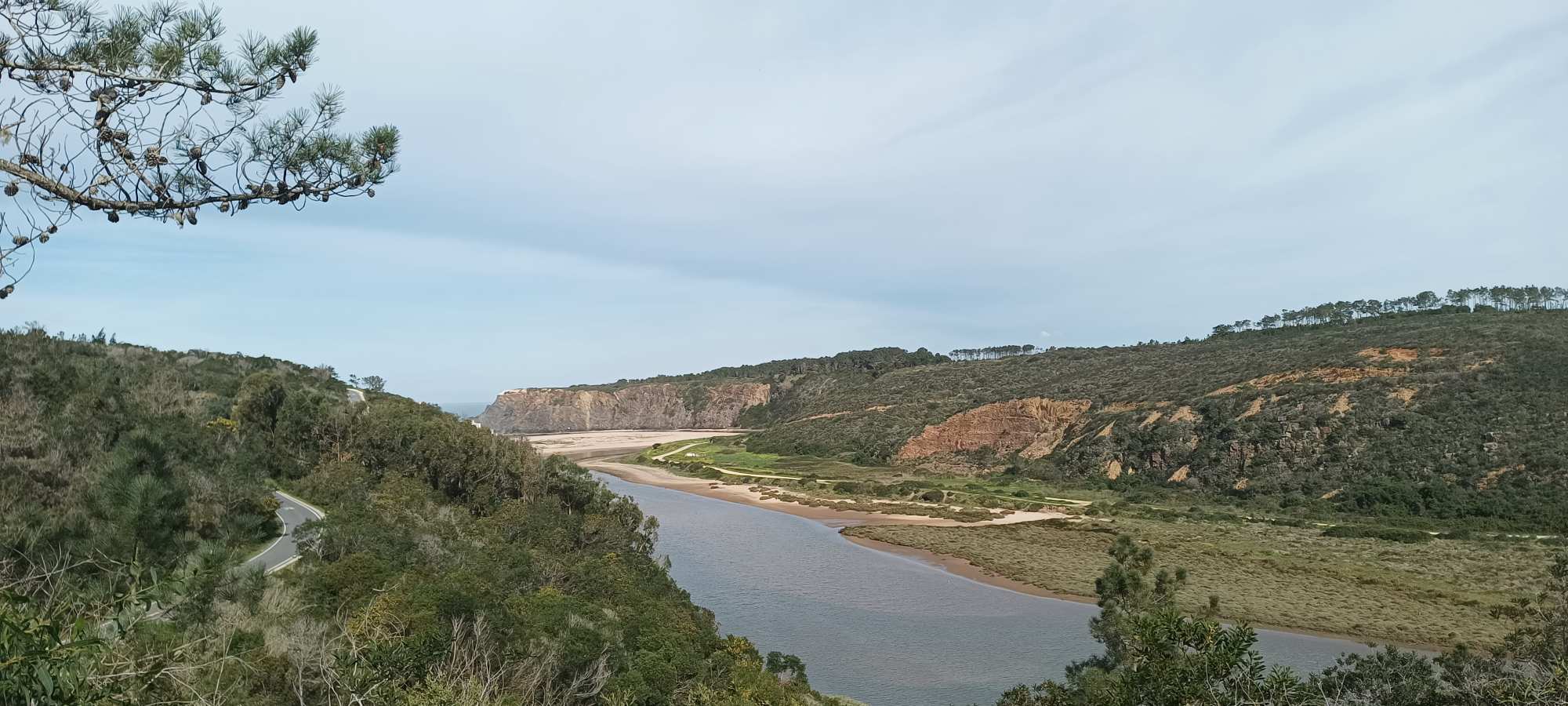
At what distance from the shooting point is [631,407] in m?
163

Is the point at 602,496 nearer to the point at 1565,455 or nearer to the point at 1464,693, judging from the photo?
the point at 1464,693

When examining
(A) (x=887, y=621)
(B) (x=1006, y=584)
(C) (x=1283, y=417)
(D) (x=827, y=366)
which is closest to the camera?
(A) (x=887, y=621)

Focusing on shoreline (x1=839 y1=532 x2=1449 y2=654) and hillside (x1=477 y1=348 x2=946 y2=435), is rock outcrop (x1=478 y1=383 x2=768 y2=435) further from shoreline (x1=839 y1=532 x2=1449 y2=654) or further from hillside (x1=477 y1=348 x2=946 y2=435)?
shoreline (x1=839 y1=532 x2=1449 y2=654)

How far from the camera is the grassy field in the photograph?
92.6ft

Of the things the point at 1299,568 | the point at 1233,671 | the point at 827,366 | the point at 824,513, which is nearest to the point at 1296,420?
the point at 1299,568

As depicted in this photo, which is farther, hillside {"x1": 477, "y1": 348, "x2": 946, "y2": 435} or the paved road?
hillside {"x1": 477, "y1": 348, "x2": 946, "y2": 435}

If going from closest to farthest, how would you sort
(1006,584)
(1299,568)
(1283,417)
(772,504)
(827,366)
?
(1299,568)
(1006,584)
(1283,417)
(772,504)
(827,366)

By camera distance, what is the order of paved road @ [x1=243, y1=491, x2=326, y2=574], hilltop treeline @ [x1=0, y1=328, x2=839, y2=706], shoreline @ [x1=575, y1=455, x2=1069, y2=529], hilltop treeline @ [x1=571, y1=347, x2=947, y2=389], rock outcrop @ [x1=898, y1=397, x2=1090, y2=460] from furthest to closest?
hilltop treeline @ [x1=571, y1=347, x2=947, y2=389] < rock outcrop @ [x1=898, y1=397, x2=1090, y2=460] < shoreline @ [x1=575, y1=455, x2=1069, y2=529] < paved road @ [x1=243, y1=491, x2=326, y2=574] < hilltop treeline @ [x1=0, y1=328, x2=839, y2=706]

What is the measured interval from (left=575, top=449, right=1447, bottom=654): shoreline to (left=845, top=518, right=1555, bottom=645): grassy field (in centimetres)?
41

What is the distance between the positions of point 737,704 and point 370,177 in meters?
11.6

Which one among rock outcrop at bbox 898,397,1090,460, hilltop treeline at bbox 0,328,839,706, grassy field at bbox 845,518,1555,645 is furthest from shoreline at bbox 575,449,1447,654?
rock outcrop at bbox 898,397,1090,460

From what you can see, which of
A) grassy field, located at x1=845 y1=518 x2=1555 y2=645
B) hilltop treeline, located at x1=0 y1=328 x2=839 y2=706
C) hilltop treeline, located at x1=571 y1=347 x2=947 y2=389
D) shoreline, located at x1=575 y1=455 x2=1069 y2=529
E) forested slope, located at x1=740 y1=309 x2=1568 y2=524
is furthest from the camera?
hilltop treeline, located at x1=571 y1=347 x2=947 y2=389

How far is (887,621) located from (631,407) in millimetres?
137399

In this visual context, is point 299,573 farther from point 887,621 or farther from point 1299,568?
point 1299,568
